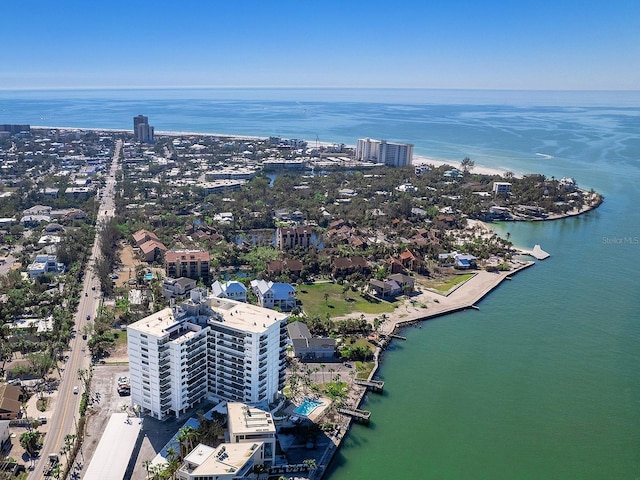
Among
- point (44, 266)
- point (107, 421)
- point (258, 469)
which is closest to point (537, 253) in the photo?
point (258, 469)

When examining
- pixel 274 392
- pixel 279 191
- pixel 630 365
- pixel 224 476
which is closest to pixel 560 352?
A: pixel 630 365

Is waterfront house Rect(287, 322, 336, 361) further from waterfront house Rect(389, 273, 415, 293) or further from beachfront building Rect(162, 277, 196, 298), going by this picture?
waterfront house Rect(389, 273, 415, 293)

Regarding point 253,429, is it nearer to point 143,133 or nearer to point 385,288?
point 385,288

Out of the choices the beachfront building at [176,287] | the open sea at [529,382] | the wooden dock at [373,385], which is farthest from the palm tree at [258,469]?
the beachfront building at [176,287]

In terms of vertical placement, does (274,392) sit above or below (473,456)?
above

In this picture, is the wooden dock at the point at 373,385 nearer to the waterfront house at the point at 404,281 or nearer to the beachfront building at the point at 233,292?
the beachfront building at the point at 233,292

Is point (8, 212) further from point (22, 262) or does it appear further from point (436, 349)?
point (436, 349)
